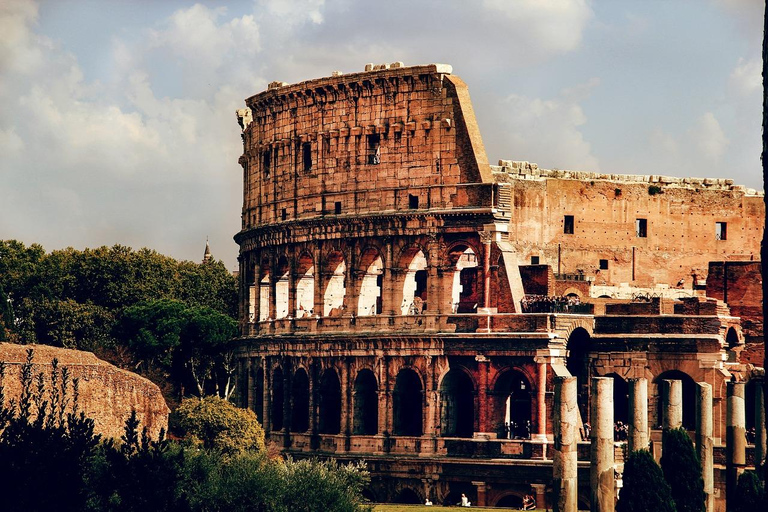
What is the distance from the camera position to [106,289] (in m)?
80.2

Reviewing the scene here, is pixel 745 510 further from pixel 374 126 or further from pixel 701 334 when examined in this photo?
pixel 374 126

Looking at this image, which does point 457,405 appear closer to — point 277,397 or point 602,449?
point 277,397

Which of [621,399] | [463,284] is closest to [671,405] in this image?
[621,399]

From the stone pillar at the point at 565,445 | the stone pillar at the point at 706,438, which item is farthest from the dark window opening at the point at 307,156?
the stone pillar at the point at 565,445

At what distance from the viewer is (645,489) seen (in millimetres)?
43625

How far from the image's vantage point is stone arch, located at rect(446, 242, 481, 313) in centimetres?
5834

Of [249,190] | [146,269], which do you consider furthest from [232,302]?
[249,190]

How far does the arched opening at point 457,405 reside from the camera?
188 feet

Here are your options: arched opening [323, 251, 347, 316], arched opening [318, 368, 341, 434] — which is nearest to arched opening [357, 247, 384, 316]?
arched opening [323, 251, 347, 316]

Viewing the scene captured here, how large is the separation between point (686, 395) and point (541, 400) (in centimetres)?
525

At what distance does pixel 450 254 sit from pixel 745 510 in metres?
17.5

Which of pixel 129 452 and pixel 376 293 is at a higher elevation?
pixel 376 293

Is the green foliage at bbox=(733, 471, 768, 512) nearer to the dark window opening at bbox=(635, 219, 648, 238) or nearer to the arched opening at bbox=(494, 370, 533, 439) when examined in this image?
the arched opening at bbox=(494, 370, 533, 439)

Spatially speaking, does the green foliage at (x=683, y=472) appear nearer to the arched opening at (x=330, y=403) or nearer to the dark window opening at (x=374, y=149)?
the arched opening at (x=330, y=403)
